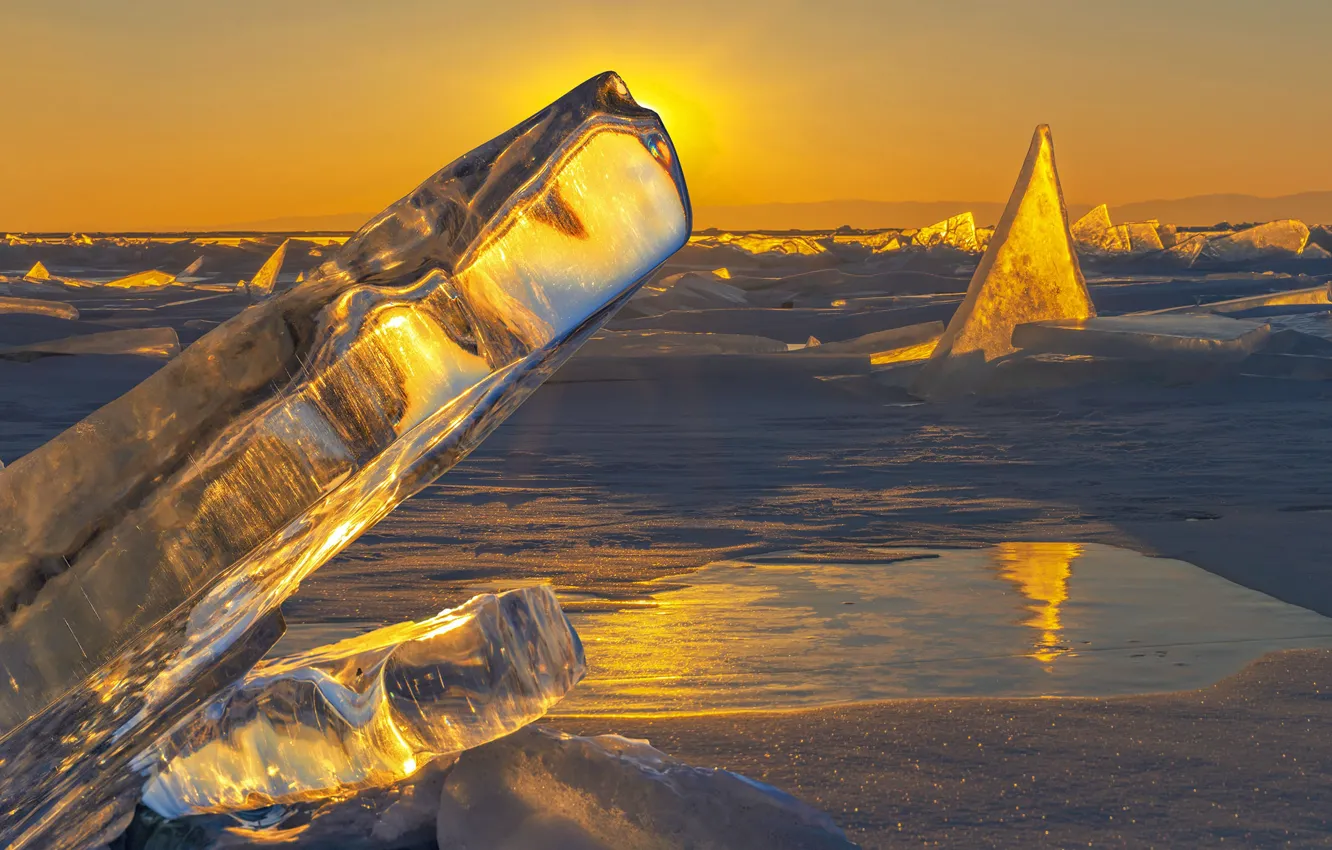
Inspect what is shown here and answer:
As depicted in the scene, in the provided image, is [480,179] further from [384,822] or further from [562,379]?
[562,379]

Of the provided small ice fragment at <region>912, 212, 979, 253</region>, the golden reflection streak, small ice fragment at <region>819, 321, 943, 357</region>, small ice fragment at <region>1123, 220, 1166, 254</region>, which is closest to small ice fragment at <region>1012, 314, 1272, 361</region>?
small ice fragment at <region>819, 321, 943, 357</region>

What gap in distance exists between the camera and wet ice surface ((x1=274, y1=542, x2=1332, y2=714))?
81.0 inches

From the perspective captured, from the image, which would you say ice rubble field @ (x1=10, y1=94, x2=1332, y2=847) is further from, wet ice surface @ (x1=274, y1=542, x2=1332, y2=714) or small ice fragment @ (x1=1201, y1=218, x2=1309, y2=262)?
small ice fragment @ (x1=1201, y1=218, x2=1309, y2=262)

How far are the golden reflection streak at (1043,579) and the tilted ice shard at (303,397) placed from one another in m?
1.77

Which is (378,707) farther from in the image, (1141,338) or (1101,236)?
(1101,236)

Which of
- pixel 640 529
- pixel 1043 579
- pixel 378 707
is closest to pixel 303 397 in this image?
pixel 378 707

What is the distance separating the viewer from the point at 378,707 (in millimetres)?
1213

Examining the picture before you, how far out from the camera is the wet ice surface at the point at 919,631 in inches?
81.0

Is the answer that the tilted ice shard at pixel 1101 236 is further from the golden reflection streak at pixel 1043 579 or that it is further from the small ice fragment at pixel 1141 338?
the golden reflection streak at pixel 1043 579

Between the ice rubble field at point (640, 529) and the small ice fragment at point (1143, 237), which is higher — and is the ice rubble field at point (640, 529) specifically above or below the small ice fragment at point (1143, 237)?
below

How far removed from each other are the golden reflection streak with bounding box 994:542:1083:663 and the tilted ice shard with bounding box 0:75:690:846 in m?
1.77

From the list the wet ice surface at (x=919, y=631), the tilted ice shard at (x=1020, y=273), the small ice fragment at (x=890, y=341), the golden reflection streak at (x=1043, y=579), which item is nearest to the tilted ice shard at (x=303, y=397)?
the wet ice surface at (x=919, y=631)

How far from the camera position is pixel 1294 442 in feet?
17.2

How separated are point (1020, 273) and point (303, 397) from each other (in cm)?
730
